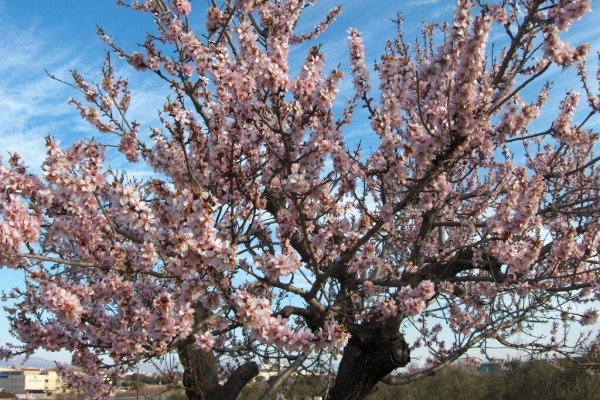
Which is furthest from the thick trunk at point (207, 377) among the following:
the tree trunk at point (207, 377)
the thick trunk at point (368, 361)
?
the thick trunk at point (368, 361)

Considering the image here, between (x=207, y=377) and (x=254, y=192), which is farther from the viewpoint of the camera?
(x=207, y=377)

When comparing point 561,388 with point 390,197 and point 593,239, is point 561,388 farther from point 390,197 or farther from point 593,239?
point 390,197

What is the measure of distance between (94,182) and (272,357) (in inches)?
109

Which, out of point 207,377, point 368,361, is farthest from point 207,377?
point 368,361

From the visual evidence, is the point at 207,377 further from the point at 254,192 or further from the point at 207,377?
the point at 254,192

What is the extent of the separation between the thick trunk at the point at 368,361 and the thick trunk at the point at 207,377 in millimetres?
1060

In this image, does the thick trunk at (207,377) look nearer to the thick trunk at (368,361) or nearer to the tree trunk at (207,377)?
the tree trunk at (207,377)

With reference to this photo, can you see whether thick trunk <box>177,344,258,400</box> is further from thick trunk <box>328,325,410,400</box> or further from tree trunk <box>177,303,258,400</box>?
thick trunk <box>328,325,410,400</box>

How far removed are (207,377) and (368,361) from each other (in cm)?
206

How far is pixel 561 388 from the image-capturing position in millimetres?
14398

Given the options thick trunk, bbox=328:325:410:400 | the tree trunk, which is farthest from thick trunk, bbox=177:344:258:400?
thick trunk, bbox=328:325:410:400

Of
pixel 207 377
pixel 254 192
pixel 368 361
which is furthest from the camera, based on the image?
pixel 207 377

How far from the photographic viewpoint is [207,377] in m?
6.39

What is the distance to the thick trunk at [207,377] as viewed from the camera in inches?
243
